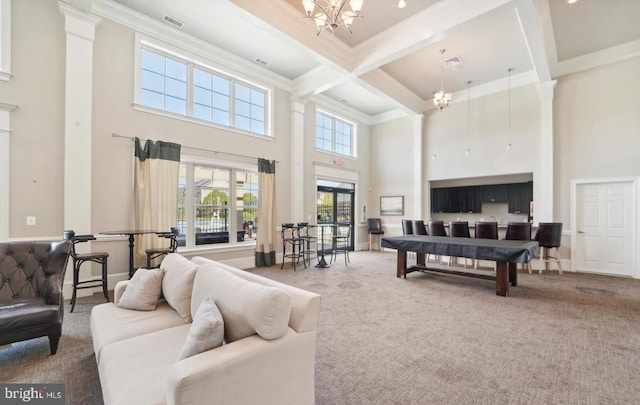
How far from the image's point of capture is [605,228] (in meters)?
5.54

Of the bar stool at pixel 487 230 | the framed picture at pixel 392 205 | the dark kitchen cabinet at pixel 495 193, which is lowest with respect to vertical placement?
the bar stool at pixel 487 230

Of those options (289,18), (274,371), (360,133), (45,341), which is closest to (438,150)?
(360,133)

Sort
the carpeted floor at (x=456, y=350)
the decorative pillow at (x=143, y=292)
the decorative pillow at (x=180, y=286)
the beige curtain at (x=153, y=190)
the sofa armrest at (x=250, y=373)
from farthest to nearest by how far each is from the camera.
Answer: the beige curtain at (x=153, y=190)
the decorative pillow at (x=143, y=292)
the decorative pillow at (x=180, y=286)
the carpeted floor at (x=456, y=350)
the sofa armrest at (x=250, y=373)

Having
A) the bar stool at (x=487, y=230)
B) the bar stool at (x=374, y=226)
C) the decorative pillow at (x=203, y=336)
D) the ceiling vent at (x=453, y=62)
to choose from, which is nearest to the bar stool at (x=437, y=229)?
the bar stool at (x=487, y=230)

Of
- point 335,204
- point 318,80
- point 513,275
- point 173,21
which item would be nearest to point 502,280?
point 513,275

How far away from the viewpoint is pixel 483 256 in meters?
4.07

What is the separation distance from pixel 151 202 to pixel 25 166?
1.52 meters

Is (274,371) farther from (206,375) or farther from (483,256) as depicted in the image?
(483,256)

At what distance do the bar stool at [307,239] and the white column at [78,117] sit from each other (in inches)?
152

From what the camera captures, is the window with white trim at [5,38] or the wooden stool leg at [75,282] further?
the window with white trim at [5,38]

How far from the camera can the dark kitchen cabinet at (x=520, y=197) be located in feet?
21.9

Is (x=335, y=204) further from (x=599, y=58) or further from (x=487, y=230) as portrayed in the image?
(x=599, y=58)

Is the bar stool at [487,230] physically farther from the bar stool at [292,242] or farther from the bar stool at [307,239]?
the bar stool at [292,242]

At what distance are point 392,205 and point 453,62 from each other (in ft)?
14.1
